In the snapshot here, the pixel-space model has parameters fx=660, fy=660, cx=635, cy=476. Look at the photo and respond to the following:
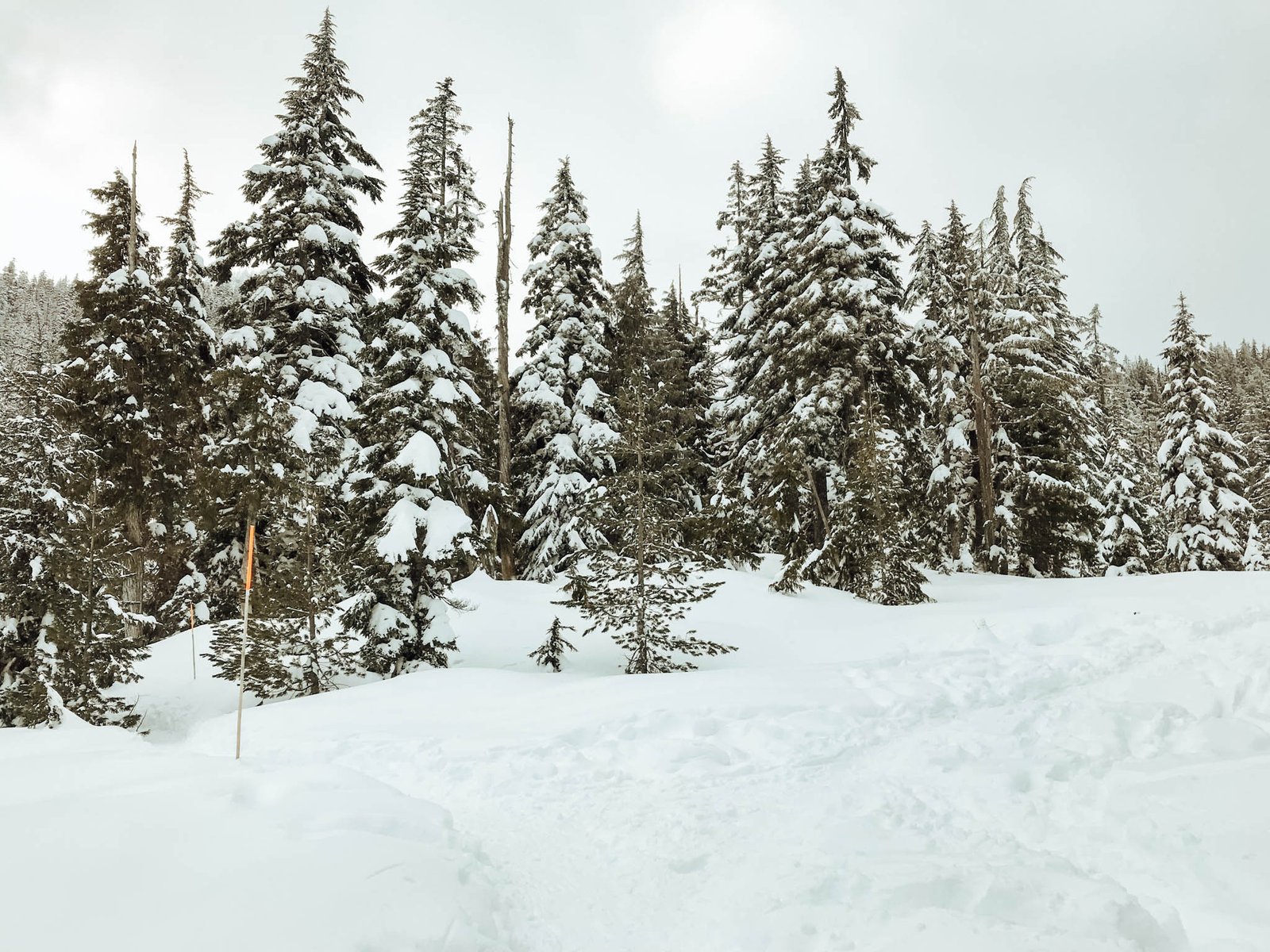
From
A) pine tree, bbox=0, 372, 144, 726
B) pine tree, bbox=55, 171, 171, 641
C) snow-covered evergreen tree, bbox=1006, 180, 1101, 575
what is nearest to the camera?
pine tree, bbox=0, 372, 144, 726

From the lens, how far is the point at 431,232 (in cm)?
1273

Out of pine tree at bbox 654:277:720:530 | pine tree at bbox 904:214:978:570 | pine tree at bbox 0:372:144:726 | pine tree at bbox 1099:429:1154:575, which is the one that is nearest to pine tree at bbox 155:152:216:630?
pine tree at bbox 0:372:144:726

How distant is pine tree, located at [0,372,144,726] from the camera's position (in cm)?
966

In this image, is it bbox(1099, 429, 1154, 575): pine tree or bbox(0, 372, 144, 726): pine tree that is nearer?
bbox(0, 372, 144, 726): pine tree

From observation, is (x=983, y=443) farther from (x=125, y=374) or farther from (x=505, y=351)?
(x=125, y=374)

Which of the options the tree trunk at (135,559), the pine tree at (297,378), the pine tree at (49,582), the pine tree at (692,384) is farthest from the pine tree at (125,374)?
the pine tree at (692,384)

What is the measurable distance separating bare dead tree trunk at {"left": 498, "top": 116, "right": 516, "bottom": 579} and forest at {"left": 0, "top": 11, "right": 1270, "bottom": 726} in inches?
4.6

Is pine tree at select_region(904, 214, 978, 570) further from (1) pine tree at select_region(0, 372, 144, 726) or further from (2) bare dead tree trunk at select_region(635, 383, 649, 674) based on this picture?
(1) pine tree at select_region(0, 372, 144, 726)

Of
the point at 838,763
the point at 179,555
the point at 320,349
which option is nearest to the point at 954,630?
the point at 838,763

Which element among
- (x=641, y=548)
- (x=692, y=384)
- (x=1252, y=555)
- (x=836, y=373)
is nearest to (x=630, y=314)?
(x=692, y=384)

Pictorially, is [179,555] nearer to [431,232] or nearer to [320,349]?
[320,349]

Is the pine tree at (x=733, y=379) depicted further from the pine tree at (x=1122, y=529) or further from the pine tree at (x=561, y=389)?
the pine tree at (x=1122, y=529)

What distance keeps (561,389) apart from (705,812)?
17.0 meters

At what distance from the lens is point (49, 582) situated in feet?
32.6
